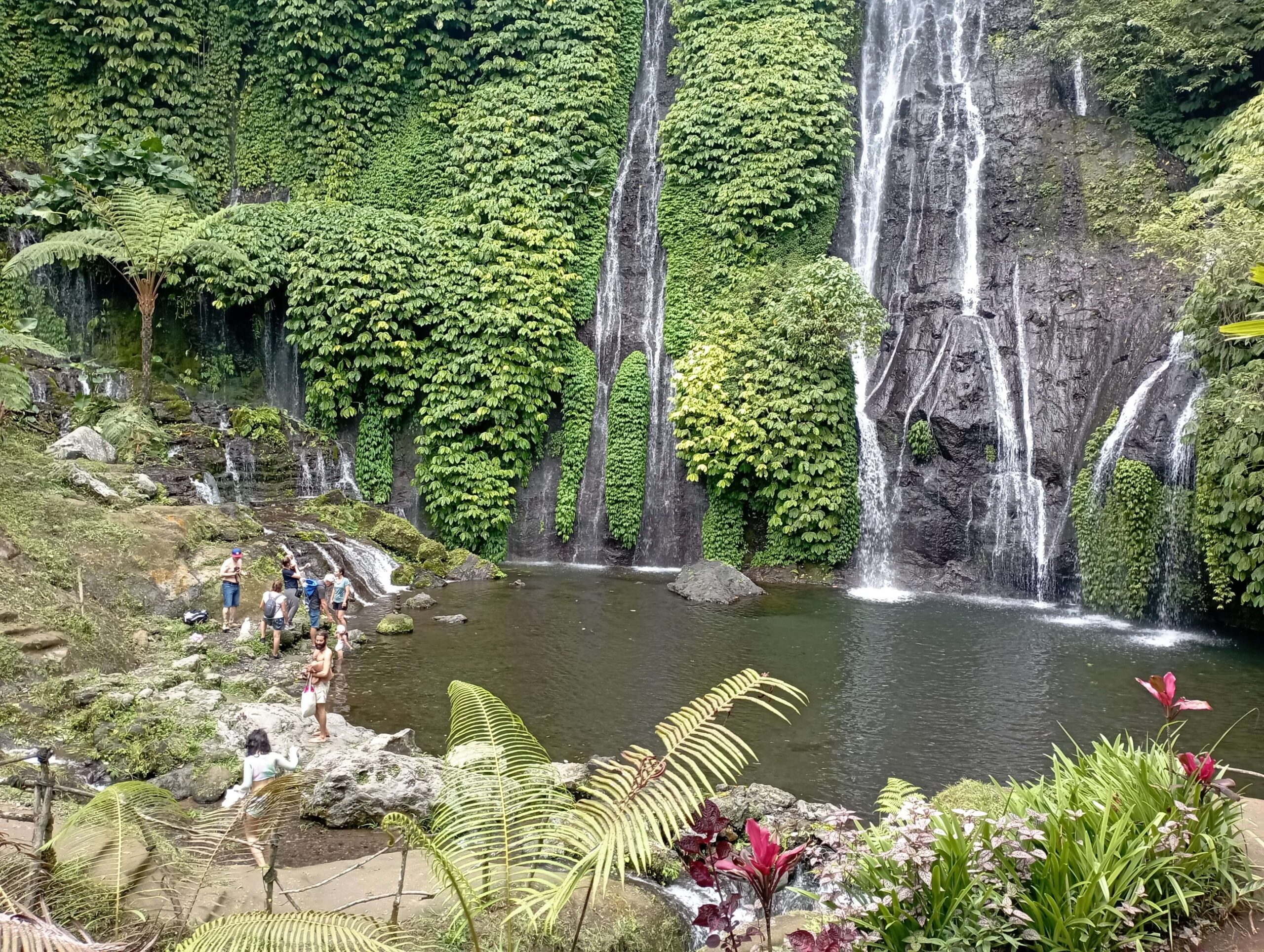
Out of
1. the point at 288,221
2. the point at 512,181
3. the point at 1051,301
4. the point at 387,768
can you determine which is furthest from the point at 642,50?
the point at 387,768

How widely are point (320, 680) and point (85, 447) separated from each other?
28.0ft

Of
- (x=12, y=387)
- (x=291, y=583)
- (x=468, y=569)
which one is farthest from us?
(x=468, y=569)

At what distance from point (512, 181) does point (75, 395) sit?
31.1ft

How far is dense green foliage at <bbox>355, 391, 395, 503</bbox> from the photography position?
706 inches

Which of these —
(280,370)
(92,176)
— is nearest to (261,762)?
(280,370)

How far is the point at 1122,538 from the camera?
1323 cm

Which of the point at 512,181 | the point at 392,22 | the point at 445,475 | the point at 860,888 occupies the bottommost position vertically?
the point at 860,888

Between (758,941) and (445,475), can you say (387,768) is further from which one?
(445,475)

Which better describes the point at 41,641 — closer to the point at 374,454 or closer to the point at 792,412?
the point at 374,454

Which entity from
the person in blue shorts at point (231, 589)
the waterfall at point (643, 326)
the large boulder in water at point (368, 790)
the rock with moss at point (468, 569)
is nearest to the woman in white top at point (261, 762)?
the large boulder in water at point (368, 790)

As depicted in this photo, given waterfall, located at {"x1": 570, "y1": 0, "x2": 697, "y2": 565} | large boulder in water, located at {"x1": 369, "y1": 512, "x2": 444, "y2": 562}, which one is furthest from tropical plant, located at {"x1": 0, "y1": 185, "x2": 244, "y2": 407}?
waterfall, located at {"x1": 570, "y1": 0, "x2": 697, "y2": 565}

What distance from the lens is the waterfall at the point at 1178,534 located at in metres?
12.7

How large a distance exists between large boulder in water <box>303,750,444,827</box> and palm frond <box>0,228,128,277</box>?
42.6ft

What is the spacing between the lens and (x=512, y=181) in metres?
18.6
